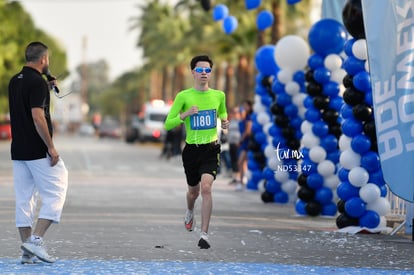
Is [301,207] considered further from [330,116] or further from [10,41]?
[10,41]

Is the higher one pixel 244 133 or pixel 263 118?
pixel 263 118

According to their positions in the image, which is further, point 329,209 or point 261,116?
point 261,116

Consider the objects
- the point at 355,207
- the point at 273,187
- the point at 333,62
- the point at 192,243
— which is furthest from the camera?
the point at 273,187

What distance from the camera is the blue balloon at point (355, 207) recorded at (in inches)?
516

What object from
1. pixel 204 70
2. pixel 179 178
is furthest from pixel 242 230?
pixel 179 178

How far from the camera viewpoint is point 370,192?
12961 mm

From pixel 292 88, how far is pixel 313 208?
2515mm

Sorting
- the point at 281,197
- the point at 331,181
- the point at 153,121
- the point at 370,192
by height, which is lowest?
the point at 281,197

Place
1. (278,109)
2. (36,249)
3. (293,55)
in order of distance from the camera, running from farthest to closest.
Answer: (278,109) → (293,55) → (36,249)

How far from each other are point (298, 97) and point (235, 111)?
695 centimetres

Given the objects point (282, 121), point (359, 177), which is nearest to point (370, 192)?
point (359, 177)

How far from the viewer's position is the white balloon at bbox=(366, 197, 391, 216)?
1310 centimetres

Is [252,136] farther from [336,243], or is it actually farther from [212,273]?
[212,273]

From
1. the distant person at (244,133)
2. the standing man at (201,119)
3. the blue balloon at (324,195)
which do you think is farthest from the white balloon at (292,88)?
the standing man at (201,119)
